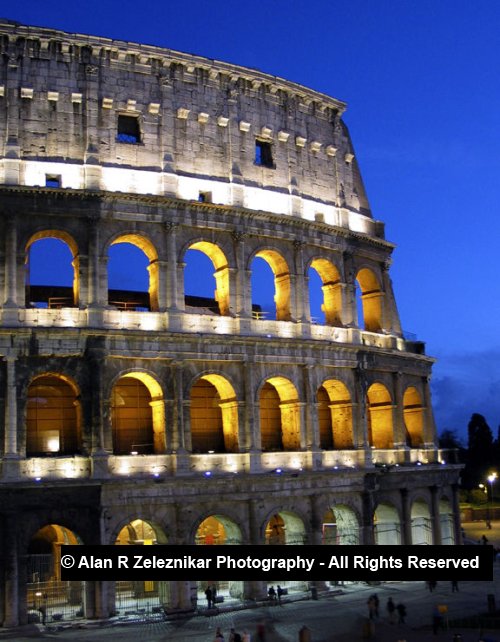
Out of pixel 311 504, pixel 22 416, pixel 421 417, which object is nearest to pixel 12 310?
pixel 22 416

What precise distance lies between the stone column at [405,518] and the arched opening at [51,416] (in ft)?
43.2

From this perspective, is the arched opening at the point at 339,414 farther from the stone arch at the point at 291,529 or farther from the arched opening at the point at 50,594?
the arched opening at the point at 50,594

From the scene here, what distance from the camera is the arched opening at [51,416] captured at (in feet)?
95.2

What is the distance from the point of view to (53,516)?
26750 millimetres

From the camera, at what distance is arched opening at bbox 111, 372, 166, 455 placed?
99.1 ft

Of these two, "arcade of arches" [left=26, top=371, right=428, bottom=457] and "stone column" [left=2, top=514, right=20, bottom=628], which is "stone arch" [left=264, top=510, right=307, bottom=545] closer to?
"arcade of arches" [left=26, top=371, right=428, bottom=457]

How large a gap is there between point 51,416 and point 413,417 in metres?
16.1

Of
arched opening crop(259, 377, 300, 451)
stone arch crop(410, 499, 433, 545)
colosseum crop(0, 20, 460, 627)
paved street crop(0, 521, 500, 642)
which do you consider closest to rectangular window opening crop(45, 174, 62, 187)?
colosseum crop(0, 20, 460, 627)

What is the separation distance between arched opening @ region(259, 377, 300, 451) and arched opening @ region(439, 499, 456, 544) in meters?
8.51

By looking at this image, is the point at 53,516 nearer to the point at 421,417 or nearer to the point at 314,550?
the point at 314,550

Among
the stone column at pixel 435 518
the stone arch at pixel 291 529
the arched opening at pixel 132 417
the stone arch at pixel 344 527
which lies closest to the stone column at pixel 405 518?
the stone column at pixel 435 518

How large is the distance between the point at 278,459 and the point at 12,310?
10.4 meters

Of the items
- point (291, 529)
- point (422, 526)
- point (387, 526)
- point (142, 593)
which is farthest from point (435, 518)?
point (142, 593)

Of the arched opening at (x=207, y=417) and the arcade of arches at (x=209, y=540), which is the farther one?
the arched opening at (x=207, y=417)
